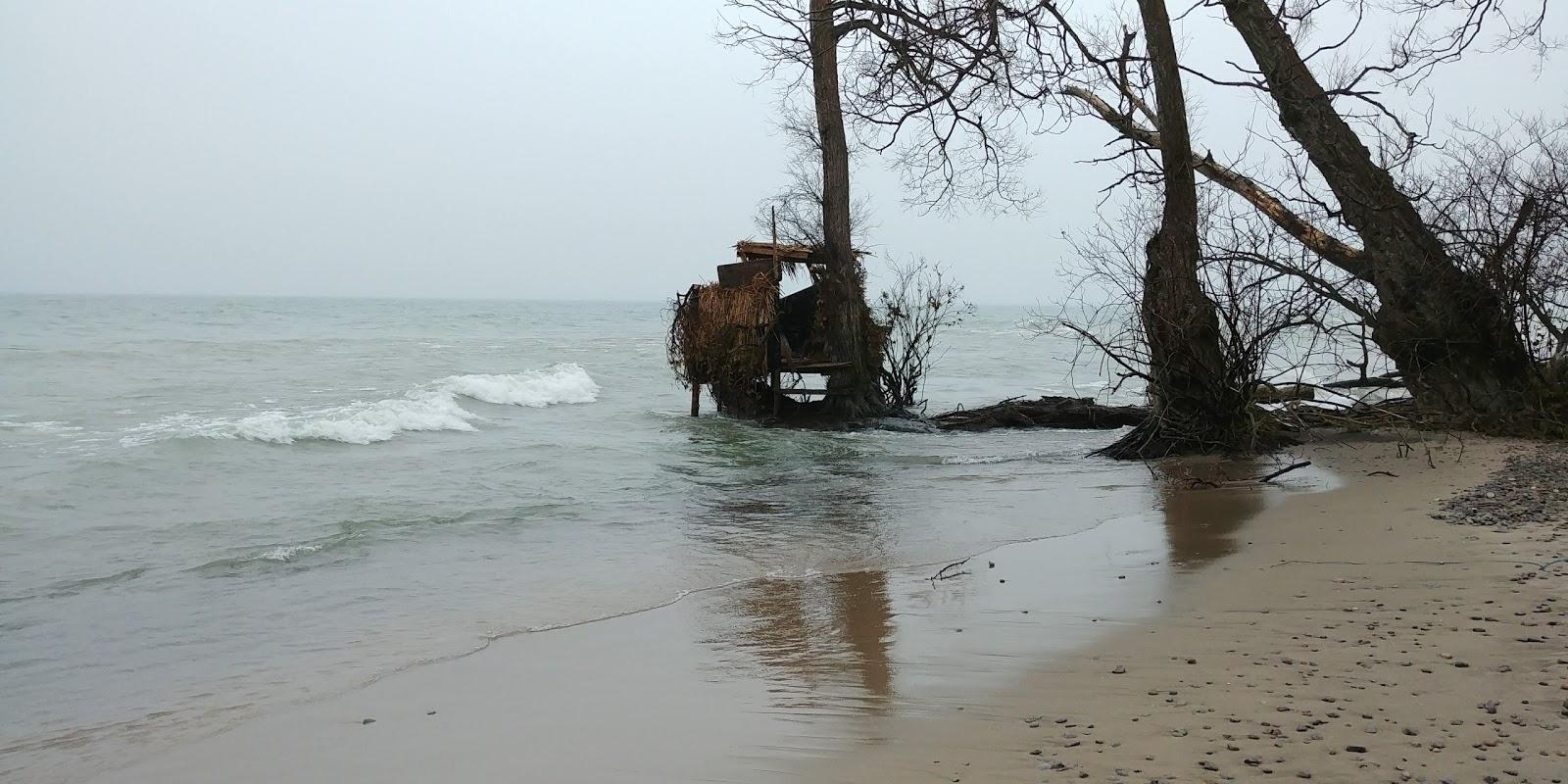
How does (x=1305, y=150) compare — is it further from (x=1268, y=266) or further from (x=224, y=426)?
(x=224, y=426)

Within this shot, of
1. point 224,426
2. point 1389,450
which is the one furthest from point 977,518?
point 224,426

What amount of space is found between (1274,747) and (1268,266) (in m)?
9.42

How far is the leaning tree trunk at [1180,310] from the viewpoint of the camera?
11.1 metres

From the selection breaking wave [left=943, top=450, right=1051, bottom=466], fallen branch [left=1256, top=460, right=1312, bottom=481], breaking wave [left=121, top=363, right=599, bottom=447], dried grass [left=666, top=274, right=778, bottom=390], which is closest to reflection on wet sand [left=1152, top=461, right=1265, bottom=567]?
fallen branch [left=1256, top=460, right=1312, bottom=481]

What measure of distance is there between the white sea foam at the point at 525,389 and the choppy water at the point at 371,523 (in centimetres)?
44

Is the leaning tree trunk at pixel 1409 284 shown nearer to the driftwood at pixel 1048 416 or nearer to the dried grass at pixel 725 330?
the driftwood at pixel 1048 416

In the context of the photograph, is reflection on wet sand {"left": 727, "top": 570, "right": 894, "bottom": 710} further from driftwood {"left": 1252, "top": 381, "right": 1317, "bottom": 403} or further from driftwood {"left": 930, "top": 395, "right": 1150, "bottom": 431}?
driftwood {"left": 930, "top": 395, "right": 1150, "bottom": 431}

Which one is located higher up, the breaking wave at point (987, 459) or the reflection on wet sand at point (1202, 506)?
the reflection on wet sand at point (1202, 506)

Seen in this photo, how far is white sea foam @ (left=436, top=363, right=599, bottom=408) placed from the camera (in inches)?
915

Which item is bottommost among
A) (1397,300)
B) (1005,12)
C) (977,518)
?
(977,518)

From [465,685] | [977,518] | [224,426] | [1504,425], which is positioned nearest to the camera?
[465,685]

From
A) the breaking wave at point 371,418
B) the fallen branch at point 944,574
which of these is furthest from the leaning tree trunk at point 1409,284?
the breaking wave at point 371,418

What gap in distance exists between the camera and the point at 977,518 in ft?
30.1

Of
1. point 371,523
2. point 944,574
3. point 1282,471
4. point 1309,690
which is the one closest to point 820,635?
point 944,574
